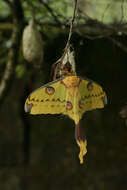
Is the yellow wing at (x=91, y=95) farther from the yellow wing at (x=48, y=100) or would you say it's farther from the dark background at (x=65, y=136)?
A: the dark background at (x=65, y=136)

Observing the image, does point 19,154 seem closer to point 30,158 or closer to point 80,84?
point 30,158

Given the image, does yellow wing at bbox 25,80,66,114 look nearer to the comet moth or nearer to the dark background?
the comet moth

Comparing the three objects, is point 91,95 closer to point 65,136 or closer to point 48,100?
point 48,100

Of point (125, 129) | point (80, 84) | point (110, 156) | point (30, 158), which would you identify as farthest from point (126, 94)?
point (80, 84)

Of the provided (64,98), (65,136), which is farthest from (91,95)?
(65,136)

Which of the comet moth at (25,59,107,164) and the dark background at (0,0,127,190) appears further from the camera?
the dark background at (0,0,127,190)

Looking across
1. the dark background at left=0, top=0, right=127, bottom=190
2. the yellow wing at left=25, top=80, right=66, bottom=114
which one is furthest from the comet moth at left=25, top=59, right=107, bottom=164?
the dark background at left=0, top=0, right=127, bottom=190

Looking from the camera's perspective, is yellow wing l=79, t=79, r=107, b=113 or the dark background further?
the dark background

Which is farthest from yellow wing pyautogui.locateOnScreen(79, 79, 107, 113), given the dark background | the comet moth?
the dark background
